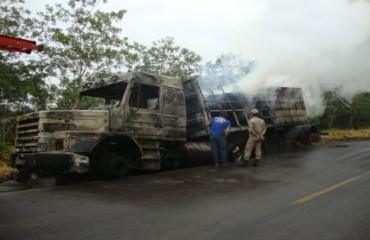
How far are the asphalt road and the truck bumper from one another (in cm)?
41

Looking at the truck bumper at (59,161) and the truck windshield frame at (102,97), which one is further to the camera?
the truck windshield frame at (102,97)

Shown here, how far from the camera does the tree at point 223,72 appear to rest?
11953 mm

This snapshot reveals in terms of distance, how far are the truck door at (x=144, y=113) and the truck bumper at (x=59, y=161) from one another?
1.52m

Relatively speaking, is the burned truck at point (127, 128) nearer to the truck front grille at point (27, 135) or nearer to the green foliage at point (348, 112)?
the truck front grille at point (27, 135)

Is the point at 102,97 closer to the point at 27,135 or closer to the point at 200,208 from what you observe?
the point at 27,135

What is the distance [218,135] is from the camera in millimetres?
10477

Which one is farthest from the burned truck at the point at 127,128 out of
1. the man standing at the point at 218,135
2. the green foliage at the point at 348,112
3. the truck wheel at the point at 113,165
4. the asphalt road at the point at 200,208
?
the green foliage at the point at 348,112

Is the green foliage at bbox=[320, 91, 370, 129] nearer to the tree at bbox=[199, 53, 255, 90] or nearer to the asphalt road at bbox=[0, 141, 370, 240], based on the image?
the tree at bbox=[199, 53, 255, 90]

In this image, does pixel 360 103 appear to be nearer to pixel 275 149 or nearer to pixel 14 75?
pixel 275 149

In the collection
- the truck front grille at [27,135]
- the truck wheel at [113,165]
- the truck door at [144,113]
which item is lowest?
the truck wheel at [113,165]

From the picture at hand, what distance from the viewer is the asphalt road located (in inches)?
172

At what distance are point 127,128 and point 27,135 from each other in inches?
87.1

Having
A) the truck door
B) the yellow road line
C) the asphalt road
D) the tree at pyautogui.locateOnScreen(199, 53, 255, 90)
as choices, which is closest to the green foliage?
the tree at pyautogui.locateOnScreen(199, 53, 255, 90)

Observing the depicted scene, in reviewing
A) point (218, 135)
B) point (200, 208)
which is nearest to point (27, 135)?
point (200, 208)
